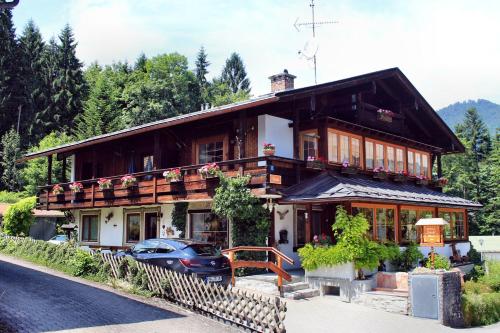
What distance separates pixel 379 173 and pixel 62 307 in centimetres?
→ 1481

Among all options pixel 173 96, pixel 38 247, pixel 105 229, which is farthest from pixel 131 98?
pixel 38 247

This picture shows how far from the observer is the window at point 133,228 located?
2472 cm

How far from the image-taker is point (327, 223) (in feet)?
62.4

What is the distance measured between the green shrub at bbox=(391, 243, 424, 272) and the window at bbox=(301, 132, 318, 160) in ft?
16.3

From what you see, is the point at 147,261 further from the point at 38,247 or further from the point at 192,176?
the point at 38,247

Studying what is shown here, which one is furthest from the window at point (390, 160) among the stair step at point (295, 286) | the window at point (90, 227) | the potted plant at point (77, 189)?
the window at point (90, 227)

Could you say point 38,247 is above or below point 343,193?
below

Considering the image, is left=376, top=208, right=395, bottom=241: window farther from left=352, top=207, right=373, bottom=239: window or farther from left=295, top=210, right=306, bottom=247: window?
left=295, top=210, right=306, bottom=247: window

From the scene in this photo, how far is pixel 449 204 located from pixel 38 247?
57.5 ft

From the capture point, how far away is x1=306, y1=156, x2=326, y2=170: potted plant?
62.3 ft

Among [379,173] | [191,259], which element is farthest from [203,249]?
[379,173]

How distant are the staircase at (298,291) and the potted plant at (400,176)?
8875mm

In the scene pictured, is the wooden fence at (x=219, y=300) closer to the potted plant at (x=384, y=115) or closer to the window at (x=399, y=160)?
the potted plant at (x=384, y=115)

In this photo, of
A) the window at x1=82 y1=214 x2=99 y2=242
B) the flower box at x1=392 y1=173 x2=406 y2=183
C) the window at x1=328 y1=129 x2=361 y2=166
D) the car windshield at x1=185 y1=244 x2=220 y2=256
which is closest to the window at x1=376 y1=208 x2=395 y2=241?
the window at x1=328 y1=129 x2=361 y2=166
